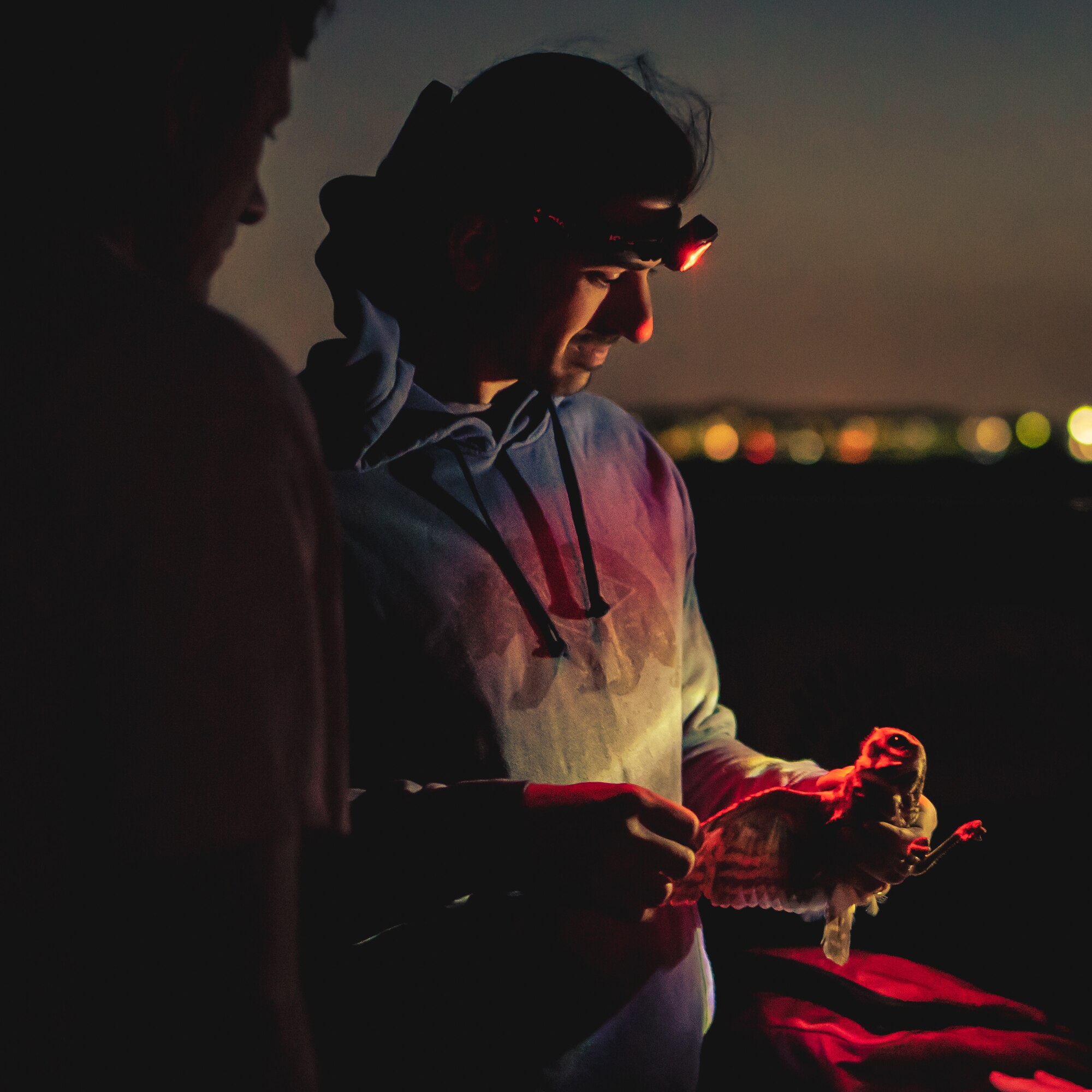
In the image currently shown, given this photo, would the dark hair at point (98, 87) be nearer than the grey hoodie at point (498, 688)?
Yes

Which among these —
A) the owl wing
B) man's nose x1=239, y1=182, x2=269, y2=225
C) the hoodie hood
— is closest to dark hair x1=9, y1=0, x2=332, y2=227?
man's nose x1=239, y1=182, x2=269, y2=225

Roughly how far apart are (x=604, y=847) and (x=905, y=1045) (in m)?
0.94

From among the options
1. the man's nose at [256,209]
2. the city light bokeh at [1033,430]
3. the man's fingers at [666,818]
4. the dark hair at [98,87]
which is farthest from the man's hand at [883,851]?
the city light bokeh at [1033,430]

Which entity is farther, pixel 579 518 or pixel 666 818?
pixel 579 518

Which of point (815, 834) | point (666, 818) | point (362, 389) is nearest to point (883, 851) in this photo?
point (815, 834)

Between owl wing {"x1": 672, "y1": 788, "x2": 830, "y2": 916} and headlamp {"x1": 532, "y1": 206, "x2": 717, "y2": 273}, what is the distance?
33.8 inches

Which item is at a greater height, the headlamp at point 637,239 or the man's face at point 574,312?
the headlamp at point 637,239

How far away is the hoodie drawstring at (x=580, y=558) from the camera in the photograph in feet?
5.09

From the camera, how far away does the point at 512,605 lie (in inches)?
60.7

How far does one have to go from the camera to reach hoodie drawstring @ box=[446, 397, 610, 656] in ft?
5.09

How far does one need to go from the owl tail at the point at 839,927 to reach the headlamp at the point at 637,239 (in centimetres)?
105

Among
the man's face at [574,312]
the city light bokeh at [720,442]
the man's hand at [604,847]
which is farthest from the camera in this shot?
the city light bokeh at [720,442]

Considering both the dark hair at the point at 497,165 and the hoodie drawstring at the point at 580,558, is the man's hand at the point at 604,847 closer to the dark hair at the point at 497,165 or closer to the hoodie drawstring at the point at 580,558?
the hoodie drawstring at the point at 580,558

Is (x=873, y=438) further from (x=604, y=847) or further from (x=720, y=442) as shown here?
(x=604, y=847)
